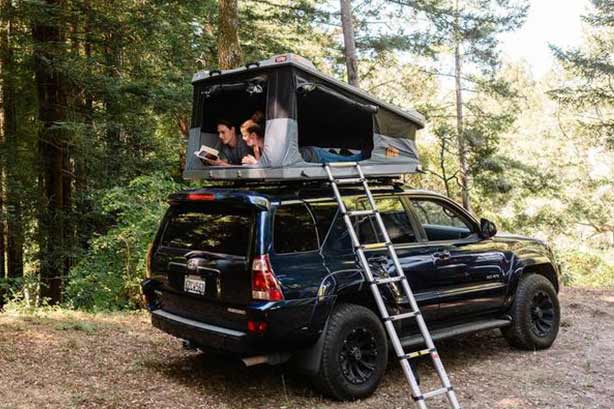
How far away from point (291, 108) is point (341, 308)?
6.38 feet

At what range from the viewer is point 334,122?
647 centimetres

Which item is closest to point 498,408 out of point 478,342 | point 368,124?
point 478,342

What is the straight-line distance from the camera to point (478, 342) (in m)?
6.95

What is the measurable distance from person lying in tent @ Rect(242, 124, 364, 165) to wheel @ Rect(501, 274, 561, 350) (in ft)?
8.55

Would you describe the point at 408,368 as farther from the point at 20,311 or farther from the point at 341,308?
the point at 20,311

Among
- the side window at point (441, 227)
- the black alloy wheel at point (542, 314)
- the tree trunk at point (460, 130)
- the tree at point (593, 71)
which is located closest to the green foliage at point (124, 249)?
the side window at point (441, 227)

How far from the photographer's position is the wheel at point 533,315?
638 cm

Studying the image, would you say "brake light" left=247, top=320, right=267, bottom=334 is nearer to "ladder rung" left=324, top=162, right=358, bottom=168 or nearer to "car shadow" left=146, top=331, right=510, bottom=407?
"car shadow" left=146, top=331, right=510, bottom=407

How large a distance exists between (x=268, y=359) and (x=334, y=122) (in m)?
3.13

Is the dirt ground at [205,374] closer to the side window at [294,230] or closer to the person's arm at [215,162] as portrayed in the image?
the side window at [294,230]

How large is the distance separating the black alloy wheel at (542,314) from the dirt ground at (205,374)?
0.99 ft

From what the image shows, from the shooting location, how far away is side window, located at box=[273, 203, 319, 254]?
4.52 meters

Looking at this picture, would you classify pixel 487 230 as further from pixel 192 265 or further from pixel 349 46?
pixel 349 46

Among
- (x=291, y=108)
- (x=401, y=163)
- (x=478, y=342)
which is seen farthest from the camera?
(x=478, y=342)
